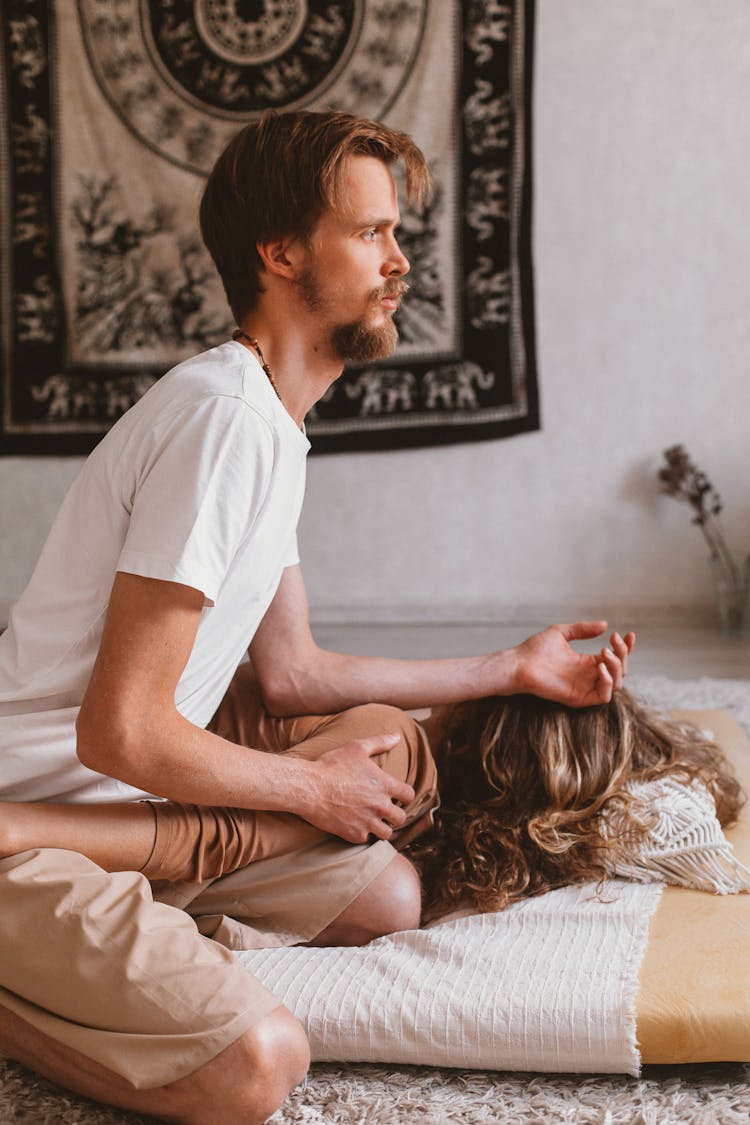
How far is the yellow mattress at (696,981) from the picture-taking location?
1.30 m

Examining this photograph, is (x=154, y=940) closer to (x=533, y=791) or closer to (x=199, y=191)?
(x=533, y=791)

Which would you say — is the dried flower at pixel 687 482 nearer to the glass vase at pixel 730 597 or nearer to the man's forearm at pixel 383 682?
the glass vase at pixel 730 597

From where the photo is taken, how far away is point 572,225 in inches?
154

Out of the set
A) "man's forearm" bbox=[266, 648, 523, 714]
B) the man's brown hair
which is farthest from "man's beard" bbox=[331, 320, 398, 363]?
"man's forearm" bbox=[266, 648, 523, 714]

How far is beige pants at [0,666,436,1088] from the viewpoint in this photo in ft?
4.02

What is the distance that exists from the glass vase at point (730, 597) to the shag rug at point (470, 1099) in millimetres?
2635

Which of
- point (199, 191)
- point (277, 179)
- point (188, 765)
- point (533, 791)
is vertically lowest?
point (533, 791)

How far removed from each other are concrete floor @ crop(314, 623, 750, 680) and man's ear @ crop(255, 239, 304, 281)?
1979 mm

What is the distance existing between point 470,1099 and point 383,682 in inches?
27.5

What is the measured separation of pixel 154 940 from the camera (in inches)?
50.5

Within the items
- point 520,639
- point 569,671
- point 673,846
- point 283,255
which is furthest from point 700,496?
point 283,255

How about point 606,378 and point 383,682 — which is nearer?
point 383,682

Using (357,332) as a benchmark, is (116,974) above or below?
below

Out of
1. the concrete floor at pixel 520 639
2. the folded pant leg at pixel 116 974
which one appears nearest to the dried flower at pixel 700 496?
the concrete floor at pixel 520 639
